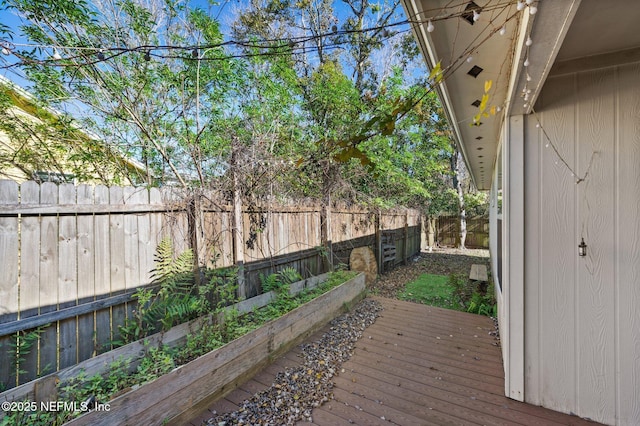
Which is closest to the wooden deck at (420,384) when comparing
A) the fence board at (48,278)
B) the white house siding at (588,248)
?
the white house siding at (588,248)

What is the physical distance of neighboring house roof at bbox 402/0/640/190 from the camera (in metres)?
1.17

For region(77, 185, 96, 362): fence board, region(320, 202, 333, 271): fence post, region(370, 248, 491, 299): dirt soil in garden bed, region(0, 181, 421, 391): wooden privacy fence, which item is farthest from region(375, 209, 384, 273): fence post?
region(77, 185, 96, 362): fence board

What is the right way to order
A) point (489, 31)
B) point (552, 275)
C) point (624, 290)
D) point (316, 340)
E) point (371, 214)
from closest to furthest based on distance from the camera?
point (489, 31)
point (624, 290)
point (552, 275)
point (316, 340)
point (371, 214)

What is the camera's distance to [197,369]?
6.96 ft

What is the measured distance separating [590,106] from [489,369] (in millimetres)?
2412

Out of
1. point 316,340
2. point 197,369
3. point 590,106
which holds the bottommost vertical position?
point 316,340

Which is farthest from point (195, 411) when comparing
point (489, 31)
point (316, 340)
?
point (489, 31)

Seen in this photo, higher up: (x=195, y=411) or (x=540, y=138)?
(x=540, y=138)

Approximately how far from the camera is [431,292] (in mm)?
5719

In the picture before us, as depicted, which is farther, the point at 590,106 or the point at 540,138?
the point at 540,138

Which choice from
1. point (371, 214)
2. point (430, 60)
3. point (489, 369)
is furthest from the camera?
point (371, 214)

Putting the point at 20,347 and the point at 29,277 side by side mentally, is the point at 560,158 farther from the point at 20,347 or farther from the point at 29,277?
the point at 20,347

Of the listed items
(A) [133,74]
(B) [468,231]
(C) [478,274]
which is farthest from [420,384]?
(B) [468,231]

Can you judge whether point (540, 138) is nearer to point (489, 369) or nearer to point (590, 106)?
point (590, 106)
